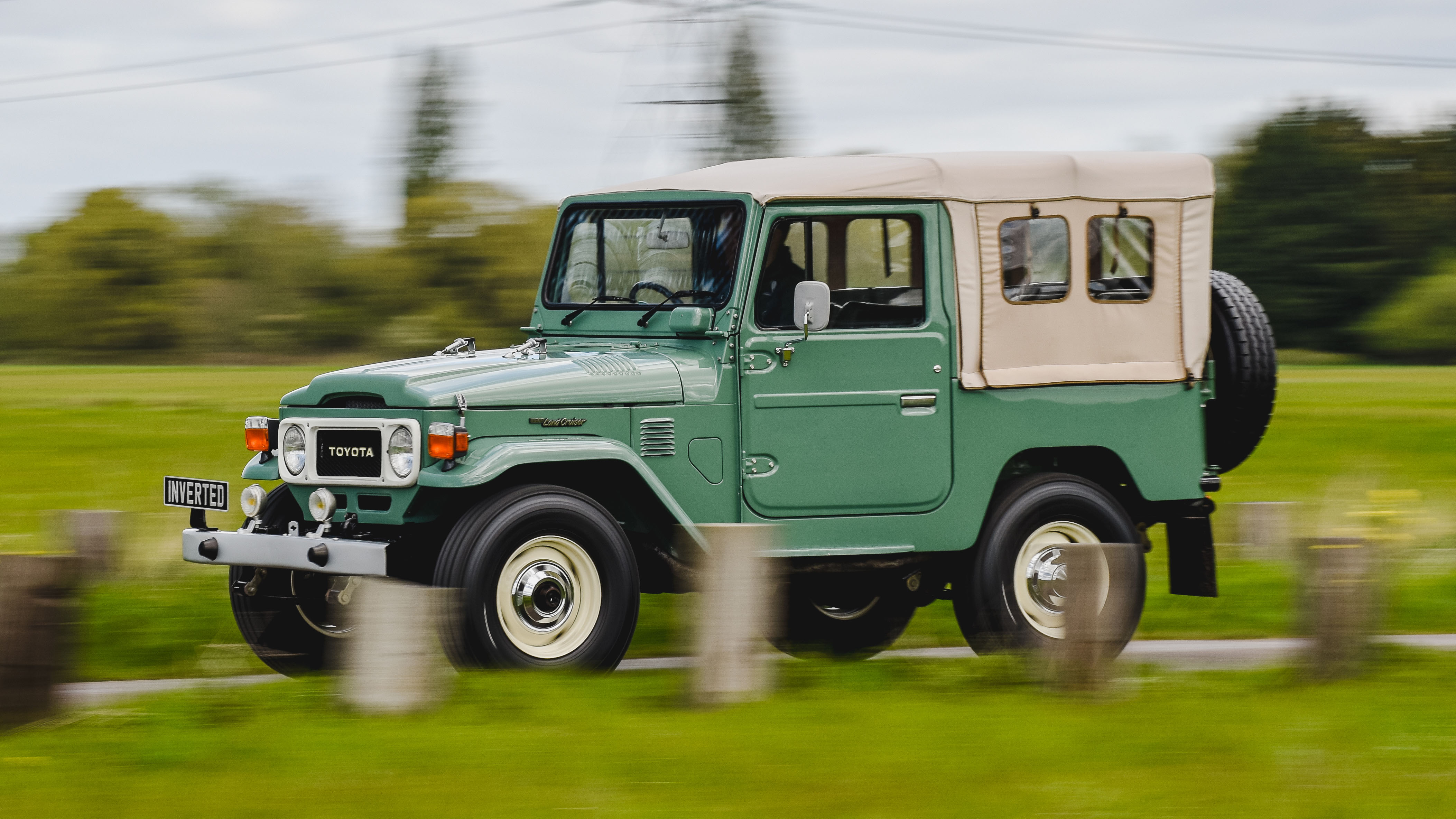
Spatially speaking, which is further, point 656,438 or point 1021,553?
point 1021,553

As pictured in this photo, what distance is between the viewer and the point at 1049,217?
28.1ft

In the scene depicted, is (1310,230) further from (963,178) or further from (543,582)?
(543,582)

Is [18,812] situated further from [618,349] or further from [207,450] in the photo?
[207,450]

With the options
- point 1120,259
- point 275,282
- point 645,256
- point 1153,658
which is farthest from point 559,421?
point 275,282

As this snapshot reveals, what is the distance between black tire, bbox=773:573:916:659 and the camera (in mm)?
9508

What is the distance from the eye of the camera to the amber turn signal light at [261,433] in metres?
8.01

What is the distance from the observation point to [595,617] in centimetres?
740

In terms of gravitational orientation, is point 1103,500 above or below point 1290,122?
below

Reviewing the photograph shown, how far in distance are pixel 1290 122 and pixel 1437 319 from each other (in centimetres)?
1257

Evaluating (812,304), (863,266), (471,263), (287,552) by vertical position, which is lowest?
(287,552)

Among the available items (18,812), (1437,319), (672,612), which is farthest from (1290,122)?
(18,812)

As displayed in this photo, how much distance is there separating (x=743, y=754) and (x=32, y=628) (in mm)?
2613

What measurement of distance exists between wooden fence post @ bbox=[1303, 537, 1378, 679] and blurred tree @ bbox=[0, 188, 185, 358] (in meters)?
39.8

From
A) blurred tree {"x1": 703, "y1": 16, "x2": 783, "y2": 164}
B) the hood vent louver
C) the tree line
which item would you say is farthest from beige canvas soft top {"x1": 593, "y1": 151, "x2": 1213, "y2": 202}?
blurred tree {"x1": 703, "y1": 16, "x2": 783, "y2": 164}
